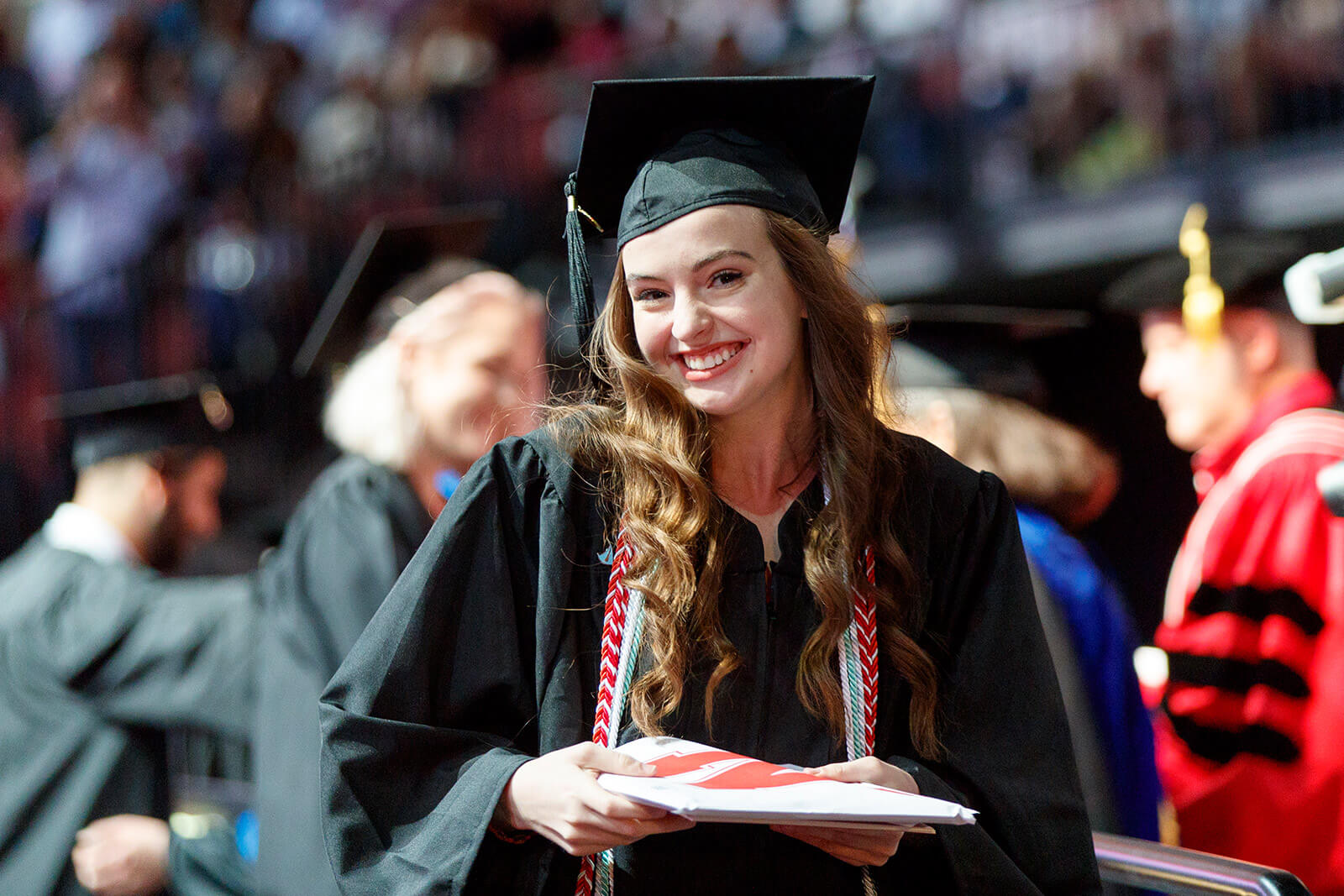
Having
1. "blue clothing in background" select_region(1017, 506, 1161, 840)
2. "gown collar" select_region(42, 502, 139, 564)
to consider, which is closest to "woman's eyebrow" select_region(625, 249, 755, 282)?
"blue clothing in background" select_region(1017, 506, 1161, 840)

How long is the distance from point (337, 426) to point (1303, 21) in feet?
20.8

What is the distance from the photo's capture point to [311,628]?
2875 millimetres

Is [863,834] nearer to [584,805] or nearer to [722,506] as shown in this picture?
[584,805]

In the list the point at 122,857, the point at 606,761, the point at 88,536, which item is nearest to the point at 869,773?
the point at 606,761

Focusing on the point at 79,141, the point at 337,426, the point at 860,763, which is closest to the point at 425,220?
the point at 337,426

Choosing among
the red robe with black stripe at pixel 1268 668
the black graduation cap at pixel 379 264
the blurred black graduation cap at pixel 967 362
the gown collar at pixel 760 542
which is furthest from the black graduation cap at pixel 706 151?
the black graduation cap at pixel 379 264

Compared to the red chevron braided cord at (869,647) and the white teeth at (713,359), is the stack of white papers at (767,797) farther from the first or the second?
the white teeth at (713,359)

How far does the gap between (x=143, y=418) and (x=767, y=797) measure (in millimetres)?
3487

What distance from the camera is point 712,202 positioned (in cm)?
173

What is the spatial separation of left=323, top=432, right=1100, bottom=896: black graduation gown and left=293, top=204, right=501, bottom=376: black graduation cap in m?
2.23

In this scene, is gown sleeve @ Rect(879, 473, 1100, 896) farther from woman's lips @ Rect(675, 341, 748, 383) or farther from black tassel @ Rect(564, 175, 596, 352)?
black tassel @ Rect(564, 175, 596, 352)

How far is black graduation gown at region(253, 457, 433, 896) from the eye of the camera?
2777 mm

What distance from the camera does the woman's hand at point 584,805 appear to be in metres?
1.42

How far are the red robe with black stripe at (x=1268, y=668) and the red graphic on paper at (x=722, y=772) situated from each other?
1.94 metres
